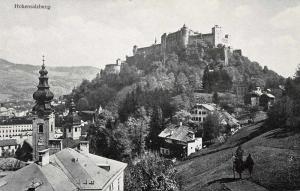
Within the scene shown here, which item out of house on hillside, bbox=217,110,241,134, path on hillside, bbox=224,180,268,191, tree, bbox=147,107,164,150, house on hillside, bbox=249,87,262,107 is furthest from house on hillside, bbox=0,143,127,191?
house on hillside, bbox=249,87,262,107

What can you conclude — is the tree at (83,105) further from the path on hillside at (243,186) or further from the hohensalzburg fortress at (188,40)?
the path on hillside at (243,186)

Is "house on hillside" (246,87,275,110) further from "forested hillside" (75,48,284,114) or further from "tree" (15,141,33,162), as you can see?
"tree" (15,141,33,162)

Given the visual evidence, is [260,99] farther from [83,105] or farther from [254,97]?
[83,105]

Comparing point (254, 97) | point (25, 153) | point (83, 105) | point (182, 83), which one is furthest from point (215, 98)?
point (83, 105)

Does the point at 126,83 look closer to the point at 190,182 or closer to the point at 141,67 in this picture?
the point at 141,67

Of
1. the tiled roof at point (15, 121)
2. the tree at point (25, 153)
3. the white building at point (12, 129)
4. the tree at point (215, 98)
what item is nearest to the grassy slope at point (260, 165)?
the tree at point (25, 153)
